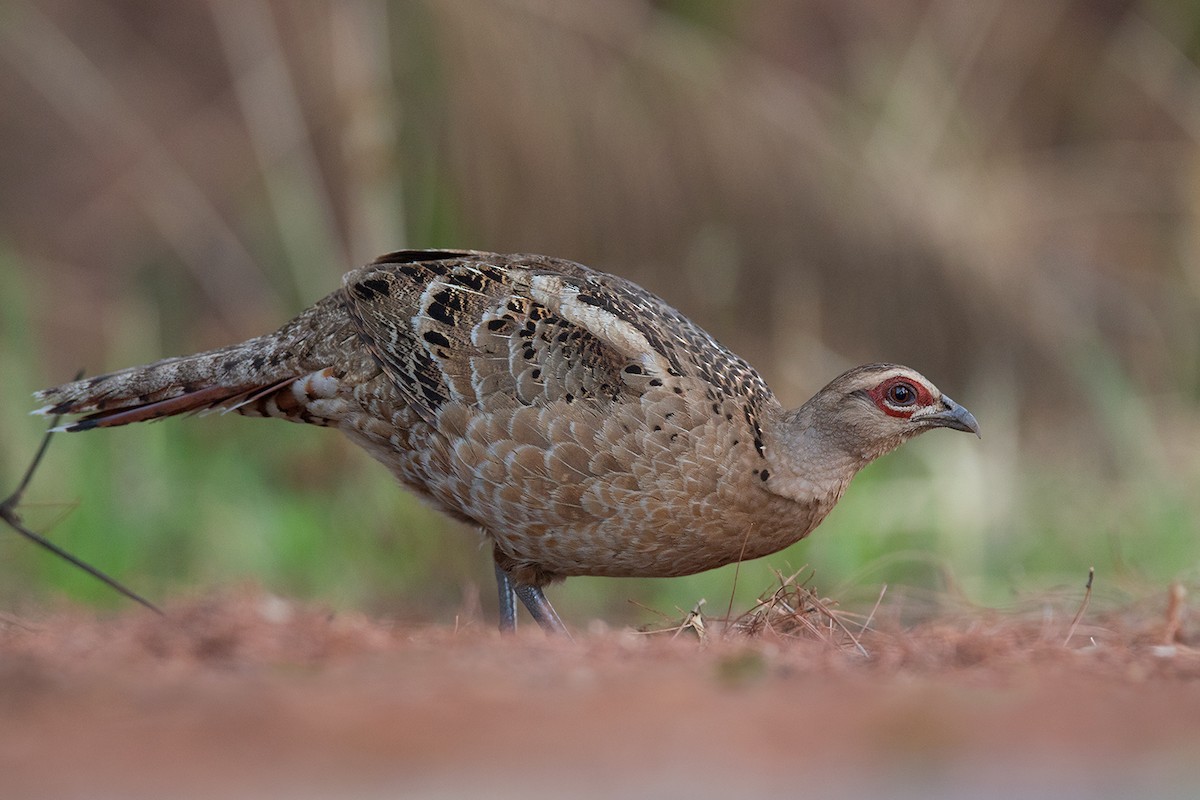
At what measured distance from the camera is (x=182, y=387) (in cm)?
526

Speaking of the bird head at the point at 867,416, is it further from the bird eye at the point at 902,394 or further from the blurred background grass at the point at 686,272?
the blurred background grass at the point at 686,272

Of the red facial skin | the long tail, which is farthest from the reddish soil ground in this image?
the long tail

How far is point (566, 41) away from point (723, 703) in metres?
6.66

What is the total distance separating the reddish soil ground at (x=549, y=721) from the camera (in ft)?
7.84

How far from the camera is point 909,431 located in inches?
194

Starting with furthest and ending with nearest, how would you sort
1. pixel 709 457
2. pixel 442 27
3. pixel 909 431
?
pixel 442 27 → pixel 909 431 → pixel 709 457

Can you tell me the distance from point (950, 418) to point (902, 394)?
19cm

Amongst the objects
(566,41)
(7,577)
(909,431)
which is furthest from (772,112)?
(7,577)

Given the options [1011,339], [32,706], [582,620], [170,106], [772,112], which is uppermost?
[170,106]

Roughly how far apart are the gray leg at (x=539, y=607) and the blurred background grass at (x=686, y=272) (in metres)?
1.36

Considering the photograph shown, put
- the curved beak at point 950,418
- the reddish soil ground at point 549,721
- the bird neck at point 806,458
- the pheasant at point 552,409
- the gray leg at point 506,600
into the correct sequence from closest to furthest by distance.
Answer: the reddish soil ground at point 549,721 → the pheasant at point 552,409 → the bird neck at point 806,458 → the curved beak at point 950,418 → the gray leg at point 506,600

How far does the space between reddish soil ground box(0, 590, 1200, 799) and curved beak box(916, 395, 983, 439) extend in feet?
4.47

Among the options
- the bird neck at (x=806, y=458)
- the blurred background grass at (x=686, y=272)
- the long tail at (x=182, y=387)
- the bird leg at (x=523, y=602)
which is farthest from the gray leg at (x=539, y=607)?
the blurred background grass at (x=686, y=272)

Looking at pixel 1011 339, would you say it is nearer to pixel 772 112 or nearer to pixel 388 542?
pixel 772 112
